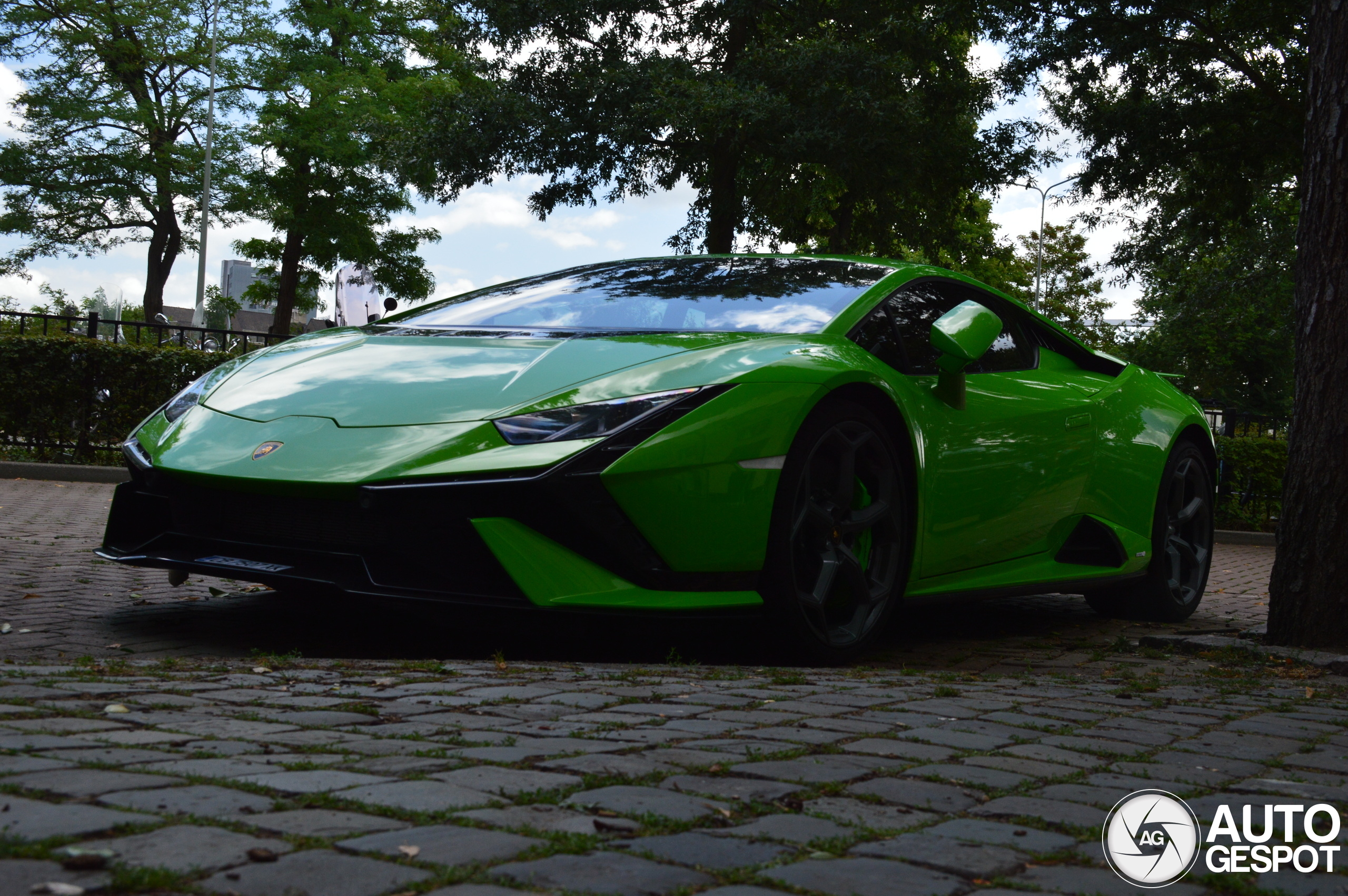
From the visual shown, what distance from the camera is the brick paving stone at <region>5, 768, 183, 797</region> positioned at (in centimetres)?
193

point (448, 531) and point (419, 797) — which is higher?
point (448, 531)

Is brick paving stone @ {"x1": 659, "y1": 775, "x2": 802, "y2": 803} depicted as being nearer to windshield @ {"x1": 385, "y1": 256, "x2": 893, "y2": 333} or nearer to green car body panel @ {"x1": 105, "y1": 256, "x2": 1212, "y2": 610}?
green car body panel @ {"x1": 105, "y1": 256, "x2": 1212, "y2": 610}

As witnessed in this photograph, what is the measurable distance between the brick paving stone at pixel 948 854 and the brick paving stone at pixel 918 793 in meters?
0.19

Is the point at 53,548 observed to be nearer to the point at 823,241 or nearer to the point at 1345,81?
the point at 1345,81

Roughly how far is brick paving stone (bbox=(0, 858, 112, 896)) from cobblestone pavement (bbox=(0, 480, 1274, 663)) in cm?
188

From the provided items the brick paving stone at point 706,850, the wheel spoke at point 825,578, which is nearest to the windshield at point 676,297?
the wheel spoke at point 825,578

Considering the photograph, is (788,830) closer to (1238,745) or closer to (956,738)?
(956,738)

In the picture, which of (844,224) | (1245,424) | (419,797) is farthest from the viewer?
(844,224)

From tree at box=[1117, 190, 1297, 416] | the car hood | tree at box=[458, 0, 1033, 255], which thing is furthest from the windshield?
tree at box=[1117, 190, 1297, 416]

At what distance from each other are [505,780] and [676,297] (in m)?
2.75

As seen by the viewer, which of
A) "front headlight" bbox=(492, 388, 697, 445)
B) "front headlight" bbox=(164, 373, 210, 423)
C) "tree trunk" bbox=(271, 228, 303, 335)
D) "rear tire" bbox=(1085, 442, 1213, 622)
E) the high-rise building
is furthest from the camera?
the high-rise building

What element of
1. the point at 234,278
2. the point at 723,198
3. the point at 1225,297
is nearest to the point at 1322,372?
the point at 723,198

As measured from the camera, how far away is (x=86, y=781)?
1.99 m

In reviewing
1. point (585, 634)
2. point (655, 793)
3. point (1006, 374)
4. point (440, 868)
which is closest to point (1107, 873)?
point (655, 793)
